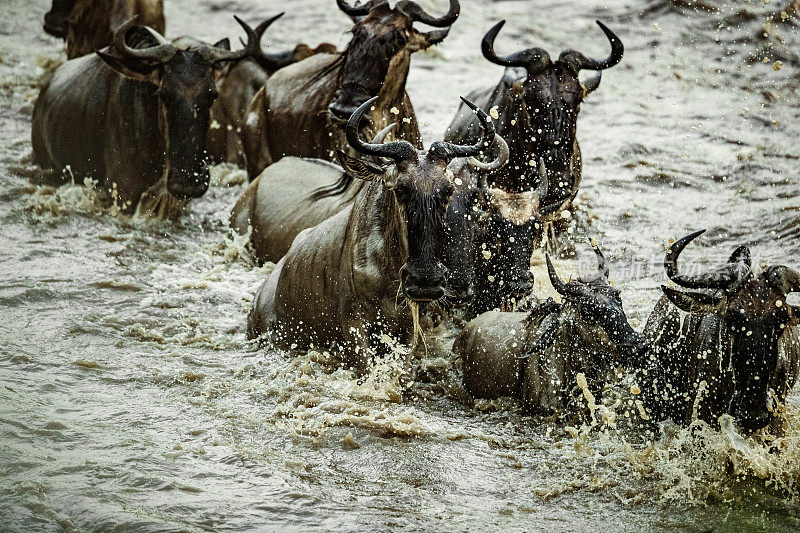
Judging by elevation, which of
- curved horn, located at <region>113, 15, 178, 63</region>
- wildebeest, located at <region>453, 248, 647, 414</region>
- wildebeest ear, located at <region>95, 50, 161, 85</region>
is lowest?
wildebeest, located at <region>453, 248, 647, 414</region>

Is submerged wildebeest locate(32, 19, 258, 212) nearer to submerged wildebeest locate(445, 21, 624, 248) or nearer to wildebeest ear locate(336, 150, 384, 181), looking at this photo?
submerged wildebeest locate(445, 21, 624, 248)

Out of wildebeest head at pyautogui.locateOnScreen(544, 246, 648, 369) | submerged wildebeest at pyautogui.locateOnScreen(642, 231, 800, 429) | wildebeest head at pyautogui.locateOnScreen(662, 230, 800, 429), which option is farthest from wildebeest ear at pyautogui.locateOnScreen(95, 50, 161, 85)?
wildebeest head at pyautogui.locateOnScreen(662, 230, 800, 429)

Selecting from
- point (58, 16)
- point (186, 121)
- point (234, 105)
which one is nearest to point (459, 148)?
point (186, 121)

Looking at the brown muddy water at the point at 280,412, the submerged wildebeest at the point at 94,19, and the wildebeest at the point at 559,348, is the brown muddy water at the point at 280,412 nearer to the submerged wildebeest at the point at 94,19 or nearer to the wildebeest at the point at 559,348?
the wildebeest at the point at 559,348

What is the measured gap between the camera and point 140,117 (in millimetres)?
9992

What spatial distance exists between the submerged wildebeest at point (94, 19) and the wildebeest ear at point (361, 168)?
22.0 ft

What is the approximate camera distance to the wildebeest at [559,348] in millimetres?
6090

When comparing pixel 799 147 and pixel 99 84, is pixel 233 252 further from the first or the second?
pixel 799 147

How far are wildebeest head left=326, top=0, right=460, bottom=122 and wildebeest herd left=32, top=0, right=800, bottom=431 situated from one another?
19 mm

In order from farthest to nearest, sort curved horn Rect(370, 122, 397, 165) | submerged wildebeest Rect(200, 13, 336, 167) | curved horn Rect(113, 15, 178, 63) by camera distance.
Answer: submerged wildebeest Rect(200, 13, 336, 167), curved horn Rect(113, 15, 178, 63), curved horn Rect(370, 122, 397, 165)

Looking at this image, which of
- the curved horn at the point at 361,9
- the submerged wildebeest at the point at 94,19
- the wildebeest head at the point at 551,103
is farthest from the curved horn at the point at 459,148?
the submerged wildebeest at the point at 94,19

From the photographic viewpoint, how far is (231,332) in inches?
305

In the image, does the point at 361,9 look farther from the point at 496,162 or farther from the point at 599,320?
the point at 599,320

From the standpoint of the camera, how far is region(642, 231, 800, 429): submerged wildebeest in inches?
210
